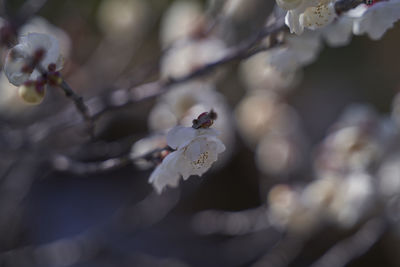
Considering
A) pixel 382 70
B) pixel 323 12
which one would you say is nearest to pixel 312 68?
pixel 382 70

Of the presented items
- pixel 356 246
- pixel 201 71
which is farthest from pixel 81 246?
pixel 356 246

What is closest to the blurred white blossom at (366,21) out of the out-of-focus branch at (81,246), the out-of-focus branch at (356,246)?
the out-of-focus branch at (356,246)

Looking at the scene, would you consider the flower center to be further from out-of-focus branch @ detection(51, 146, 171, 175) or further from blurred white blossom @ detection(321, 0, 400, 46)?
blurred white blossom @ detection(321, 0, 400, 46)

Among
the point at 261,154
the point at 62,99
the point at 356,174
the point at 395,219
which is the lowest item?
the point at 395,219

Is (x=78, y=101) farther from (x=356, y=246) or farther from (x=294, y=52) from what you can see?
(x=356, y=246)

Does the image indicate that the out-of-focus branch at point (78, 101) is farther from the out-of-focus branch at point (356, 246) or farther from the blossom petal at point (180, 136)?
the out-of-focus branch at point (356, 246)

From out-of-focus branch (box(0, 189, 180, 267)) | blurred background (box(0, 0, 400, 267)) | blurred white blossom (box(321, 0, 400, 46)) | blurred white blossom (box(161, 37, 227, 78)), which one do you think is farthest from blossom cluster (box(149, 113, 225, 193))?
out-of-focus branch (box(0, 189, 180, 267))

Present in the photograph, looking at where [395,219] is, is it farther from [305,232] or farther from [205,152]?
[205,152]
